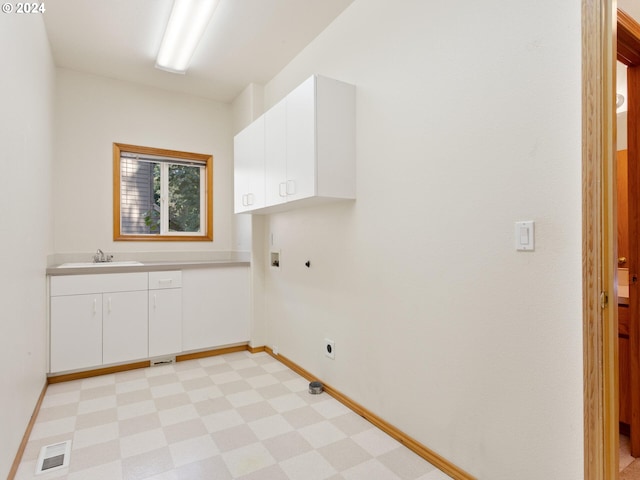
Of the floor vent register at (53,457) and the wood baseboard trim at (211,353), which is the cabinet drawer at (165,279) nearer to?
the wood baseboard trim at (211,353)

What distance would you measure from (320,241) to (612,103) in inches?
74.0

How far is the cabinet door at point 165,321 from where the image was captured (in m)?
3.24

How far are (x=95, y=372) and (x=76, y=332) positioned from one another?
15.0 inches

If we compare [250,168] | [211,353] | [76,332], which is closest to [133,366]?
[76,332]

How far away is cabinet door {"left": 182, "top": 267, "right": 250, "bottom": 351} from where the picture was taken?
3420 mm

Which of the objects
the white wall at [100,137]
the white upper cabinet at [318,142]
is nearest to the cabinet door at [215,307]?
the white wall at [100,137]

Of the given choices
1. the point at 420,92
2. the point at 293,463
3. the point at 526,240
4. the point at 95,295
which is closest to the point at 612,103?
the point at 526,240

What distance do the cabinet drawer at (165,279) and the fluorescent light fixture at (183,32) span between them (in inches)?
71.2

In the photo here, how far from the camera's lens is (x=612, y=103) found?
1246mm

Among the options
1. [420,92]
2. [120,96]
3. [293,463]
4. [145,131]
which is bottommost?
[293,463]

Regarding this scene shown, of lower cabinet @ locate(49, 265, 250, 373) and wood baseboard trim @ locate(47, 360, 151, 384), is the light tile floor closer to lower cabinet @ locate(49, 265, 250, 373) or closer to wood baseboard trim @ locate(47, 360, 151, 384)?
wood baseboard trim @ locate(47, 360, 151, 384)

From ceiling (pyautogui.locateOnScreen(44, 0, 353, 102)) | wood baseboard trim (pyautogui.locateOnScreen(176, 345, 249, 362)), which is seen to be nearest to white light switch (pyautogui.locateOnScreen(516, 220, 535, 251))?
ceiling (pyautogui.locateOnScreen(44, 0, 353, 102))

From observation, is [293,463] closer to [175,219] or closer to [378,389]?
[378,389]

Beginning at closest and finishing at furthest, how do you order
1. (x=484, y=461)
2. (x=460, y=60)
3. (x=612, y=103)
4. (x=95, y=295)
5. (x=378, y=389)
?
1. (x=612, y=103)
2. (x=484, y=461)
3. (x=460, y=60)
4. (x=378, y=389)
5. (x=95, y=295)
